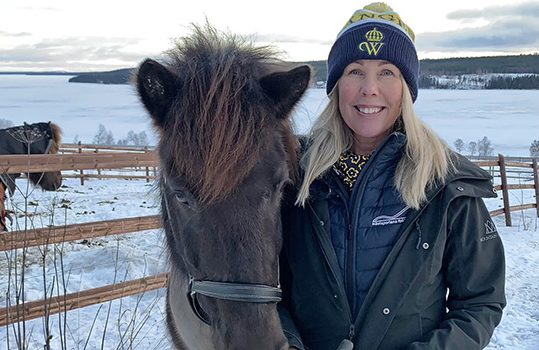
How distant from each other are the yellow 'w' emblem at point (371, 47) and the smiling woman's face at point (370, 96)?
0.15 feet

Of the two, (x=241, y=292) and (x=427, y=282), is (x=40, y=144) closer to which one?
(x=241, y=292)

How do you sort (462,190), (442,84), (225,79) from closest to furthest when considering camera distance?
(462,190) → (225,79) → (442,84)

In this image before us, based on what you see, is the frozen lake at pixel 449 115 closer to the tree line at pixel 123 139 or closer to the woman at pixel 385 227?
the tree line at pixel 123 139

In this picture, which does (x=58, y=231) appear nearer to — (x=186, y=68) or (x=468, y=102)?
(x=186, y=68)

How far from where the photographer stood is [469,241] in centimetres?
181

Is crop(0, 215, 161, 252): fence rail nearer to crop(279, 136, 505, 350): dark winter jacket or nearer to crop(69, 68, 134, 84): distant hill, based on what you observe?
crop(69, 68, 134, 84): distant hill

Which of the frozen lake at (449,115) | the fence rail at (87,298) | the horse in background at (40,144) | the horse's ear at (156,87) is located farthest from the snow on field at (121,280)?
the frozen lake at (449,115)

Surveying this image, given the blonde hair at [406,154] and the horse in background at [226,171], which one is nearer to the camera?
the horse in background at [226,171]

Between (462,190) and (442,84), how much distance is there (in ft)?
216

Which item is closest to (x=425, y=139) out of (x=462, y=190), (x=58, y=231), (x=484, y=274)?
(x=462, y=190)

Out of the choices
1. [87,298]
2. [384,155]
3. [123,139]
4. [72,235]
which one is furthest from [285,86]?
[123,139]

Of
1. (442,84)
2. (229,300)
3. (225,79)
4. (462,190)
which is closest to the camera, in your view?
(229,300)

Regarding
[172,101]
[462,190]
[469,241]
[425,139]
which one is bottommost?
[469,241]

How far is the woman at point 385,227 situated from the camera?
70.0 inches
